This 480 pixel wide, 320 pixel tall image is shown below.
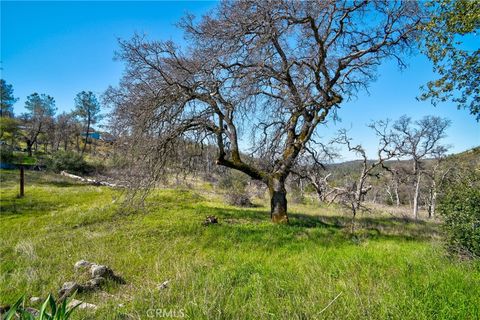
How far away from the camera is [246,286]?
4227 mm

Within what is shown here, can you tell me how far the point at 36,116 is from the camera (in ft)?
164

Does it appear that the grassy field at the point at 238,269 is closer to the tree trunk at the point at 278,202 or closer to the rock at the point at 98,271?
the rock at the point at 98,271

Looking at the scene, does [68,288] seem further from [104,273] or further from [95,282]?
[104,273]

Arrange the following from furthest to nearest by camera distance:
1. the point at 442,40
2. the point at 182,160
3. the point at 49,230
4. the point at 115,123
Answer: the point at 182,160 → the point at 115,123 → the point at 49,230 → the point at 442,40

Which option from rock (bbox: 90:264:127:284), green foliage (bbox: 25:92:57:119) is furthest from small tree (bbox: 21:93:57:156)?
rock (bbox: 90:264:127:284)

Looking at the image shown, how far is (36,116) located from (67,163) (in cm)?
2203

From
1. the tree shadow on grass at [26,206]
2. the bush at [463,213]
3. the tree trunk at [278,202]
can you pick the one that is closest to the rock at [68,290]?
the bush at [463,213]

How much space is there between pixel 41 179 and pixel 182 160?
22.9 metres

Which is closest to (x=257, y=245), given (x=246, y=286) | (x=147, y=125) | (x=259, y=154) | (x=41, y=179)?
(x=246, y=286)

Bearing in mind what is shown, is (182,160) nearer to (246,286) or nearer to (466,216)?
(246,286)

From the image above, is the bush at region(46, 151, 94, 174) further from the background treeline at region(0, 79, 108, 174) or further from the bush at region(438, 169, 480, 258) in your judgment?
the bush at region(438, 169, 480, 258)

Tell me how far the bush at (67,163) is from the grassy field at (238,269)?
91.7ft

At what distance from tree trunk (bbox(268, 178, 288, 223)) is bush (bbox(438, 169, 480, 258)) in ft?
18.0

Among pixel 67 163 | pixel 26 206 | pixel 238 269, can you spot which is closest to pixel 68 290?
pixel 238 269
